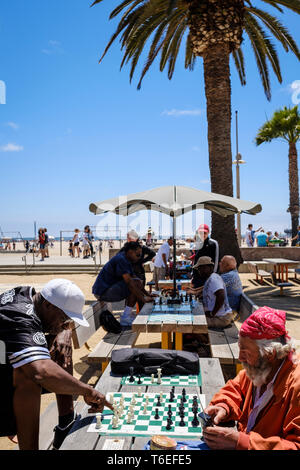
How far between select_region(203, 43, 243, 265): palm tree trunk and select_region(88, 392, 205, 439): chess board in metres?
8.91

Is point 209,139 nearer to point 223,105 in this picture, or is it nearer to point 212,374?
point 223,105

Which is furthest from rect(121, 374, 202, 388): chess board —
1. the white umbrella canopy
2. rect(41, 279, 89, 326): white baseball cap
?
the white umbrella canopy

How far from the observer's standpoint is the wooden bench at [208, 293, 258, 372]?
389 centimetres

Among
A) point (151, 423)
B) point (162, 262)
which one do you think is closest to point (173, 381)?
point (151, 423)

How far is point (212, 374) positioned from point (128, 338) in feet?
6.31

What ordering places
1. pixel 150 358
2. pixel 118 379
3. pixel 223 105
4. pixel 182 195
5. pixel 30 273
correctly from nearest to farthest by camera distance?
pixel 118 379, pixel 150 358, pixel 182 195, pixel 223 105, pixel 30 273

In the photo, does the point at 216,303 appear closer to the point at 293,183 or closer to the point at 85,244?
the point at 85,244

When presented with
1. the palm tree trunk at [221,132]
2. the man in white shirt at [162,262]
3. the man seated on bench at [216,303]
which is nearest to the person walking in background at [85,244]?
the man in white shirt at [162,262]

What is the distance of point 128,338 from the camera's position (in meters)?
4.64

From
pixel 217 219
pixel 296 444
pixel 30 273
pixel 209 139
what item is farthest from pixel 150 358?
pixel 30 273

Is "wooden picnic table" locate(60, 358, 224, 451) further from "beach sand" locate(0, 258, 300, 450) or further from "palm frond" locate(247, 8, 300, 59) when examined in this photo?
"palm frond" locate(247, 8, 300, 59)

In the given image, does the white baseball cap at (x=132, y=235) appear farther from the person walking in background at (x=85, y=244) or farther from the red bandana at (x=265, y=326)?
the person walking in background at (x=85, y=244)

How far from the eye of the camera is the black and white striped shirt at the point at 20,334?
201 cm

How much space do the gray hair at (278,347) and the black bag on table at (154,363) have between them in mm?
1055
